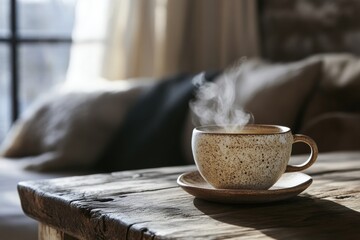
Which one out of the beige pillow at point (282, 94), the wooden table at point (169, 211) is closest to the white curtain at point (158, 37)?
the beige pillow at point (282, 94)

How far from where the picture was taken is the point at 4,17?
3.12 meters

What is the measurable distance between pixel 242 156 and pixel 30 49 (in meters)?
2.30

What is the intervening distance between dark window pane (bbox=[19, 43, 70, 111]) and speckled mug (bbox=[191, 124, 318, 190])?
2.22 meters

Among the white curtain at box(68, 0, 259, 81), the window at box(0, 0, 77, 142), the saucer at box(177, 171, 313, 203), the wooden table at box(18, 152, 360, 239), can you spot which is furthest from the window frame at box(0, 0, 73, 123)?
the saucer at box(177, 171, 313, 203)

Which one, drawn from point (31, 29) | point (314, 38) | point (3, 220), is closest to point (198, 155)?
point (3, 220)

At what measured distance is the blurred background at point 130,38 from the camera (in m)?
3.05

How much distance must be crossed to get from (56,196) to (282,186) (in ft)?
1.09

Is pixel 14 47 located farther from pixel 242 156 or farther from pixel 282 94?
pixel 242 156

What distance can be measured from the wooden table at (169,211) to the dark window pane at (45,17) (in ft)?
6.48

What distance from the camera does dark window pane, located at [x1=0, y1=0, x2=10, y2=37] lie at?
3.11m

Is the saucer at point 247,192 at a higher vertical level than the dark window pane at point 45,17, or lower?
lower

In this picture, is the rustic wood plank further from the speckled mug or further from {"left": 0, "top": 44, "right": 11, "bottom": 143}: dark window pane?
{"left": 0, "top": 44, "right": 11, "bottom": 143}: dark window pane

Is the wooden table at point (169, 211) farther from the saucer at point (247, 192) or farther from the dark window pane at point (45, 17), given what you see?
the dark window pane at point (45, 17)

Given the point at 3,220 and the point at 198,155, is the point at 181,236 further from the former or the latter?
the point at 3,220
